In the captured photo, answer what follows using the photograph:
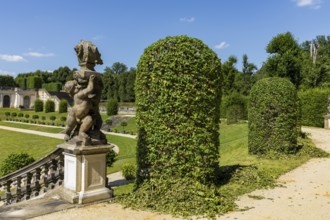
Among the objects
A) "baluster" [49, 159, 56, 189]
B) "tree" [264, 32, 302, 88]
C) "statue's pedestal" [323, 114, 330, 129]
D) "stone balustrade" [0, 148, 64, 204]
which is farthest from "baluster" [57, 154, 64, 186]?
"tree" [264, 32, 302, 88]

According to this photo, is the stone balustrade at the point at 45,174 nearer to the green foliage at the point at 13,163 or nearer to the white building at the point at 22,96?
the green foliage at the point at 13,163

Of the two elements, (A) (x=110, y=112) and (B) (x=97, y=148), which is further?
(A) (x=110, y=112)

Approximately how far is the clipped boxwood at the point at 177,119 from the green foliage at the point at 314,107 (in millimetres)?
21729

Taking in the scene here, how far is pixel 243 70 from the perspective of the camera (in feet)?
171

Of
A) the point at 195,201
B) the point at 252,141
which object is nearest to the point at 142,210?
the point at 195,201

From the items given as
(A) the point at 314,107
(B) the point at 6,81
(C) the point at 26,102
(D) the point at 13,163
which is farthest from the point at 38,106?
(D) the point at 13,163

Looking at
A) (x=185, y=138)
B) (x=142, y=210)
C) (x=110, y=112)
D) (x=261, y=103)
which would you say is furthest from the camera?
(x=110, y=112)

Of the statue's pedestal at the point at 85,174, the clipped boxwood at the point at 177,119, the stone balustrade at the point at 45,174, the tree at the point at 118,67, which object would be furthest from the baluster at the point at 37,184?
the tree at the point at 118,67

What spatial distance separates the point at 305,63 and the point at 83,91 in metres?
35.5

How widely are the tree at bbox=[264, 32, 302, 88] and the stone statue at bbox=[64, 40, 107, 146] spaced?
30.4 metres

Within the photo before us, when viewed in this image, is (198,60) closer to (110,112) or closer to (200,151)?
(200,151)

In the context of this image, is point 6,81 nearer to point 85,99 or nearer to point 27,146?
point 27,146

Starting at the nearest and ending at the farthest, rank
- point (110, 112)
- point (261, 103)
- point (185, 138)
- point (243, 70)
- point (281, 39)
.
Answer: point (185, 138)
point (261, 103)
point (281, 39)
point (110, 112)
point (243, 70)

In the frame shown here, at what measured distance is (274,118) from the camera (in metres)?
11.3
